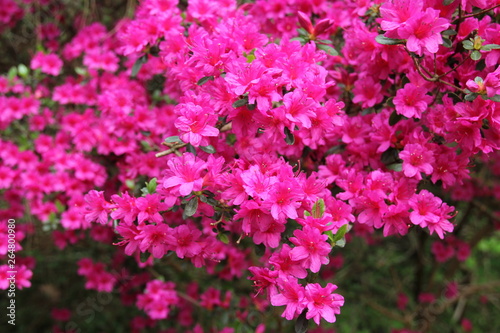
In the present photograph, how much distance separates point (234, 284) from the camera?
8.54 feet

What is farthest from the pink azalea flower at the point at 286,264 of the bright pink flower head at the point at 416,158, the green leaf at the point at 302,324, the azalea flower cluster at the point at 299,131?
the bright pink flower head at the point at 416,158

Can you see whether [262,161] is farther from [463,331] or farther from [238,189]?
[463,331]

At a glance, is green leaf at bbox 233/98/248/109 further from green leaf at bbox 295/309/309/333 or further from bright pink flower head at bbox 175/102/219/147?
green leaf at bbox 295/309/309/333

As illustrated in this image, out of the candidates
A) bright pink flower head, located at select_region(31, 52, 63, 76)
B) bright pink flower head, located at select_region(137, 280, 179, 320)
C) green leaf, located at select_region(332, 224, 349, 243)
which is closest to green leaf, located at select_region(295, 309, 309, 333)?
green leaf, located at select_region(332, 224, 349, 243)

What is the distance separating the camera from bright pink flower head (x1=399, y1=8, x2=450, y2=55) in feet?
4.18

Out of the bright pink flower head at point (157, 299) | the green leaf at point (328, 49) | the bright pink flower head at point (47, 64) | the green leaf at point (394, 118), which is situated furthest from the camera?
the bright pink flower head at point (47, 64)

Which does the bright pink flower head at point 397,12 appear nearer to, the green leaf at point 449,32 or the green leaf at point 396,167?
the green leaf at point 449,32

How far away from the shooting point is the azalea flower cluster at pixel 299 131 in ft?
4.11

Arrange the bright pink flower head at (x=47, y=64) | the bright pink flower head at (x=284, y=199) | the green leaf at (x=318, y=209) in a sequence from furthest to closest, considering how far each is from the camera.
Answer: the bright pink flower head at (x=47, y=64)
the green leaf at (x=318, y=209)
the bright pink flower head at (x=284, y=199)

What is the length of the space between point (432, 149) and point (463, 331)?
8.16 ft

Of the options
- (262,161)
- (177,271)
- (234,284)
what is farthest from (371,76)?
(177,271)

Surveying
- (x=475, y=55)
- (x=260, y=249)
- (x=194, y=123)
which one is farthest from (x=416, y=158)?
(x=194, y=123)

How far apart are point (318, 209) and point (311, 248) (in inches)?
4.5

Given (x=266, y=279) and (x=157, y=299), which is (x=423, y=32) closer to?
(x=266, y=279)
